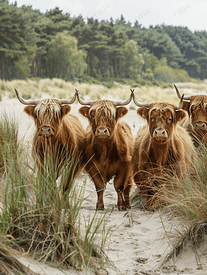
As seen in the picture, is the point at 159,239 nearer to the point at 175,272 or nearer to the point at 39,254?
the point at 175,272

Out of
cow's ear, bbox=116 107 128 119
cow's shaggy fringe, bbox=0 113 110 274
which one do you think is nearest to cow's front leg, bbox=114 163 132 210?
cow's ear, bbox=116 107 128 119

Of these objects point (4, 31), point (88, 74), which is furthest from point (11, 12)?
point (88, 74)

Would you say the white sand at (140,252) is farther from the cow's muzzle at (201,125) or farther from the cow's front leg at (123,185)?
the cow's muzzle at (201,125)

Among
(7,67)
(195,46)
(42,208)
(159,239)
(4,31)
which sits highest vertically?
(195,46)

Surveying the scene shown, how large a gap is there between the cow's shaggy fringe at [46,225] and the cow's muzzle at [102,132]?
1.54 meters

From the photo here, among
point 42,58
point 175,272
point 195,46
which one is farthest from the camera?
point 195,46

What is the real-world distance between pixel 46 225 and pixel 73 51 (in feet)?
144

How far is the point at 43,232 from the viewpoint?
2.28 m

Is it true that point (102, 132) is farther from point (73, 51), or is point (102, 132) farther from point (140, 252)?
point (73, 51)

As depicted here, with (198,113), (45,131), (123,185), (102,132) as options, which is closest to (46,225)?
(45,131)

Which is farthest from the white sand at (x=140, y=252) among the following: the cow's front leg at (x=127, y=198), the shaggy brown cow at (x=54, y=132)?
the shaggy brown cow at (x=54, y=132)

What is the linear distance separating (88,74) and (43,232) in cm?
4865

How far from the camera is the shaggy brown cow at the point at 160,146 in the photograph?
12.9 feet

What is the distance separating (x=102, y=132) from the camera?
13.1 ft
